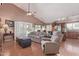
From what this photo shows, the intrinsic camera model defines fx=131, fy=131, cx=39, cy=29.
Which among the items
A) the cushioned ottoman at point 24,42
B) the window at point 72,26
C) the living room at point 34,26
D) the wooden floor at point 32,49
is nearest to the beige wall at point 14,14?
the living room at point 34,26

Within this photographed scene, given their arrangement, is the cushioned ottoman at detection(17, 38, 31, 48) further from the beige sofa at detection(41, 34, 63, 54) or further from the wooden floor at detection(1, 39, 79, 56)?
the beige sofa at detection(41, 34, 63, 54)

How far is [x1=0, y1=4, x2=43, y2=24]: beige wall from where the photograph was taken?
328 centimetres

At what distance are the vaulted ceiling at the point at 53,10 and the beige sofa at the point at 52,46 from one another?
53cm

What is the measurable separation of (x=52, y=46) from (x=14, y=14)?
1529 millimetres

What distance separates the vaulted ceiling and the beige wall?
107 mm

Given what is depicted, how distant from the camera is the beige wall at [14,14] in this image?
328cm

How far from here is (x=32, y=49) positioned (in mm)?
3703

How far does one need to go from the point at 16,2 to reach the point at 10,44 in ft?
3.52

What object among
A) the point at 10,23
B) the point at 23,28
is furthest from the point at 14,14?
the point at 23,28

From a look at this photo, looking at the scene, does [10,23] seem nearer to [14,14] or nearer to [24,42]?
[14,14]

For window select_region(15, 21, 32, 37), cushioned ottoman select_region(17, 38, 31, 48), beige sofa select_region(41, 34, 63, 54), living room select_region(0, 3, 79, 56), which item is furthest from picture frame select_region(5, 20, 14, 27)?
beige sofa select_region(41, 34, 63, 54)

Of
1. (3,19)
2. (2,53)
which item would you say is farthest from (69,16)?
(2,53)

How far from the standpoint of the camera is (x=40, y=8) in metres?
3.35

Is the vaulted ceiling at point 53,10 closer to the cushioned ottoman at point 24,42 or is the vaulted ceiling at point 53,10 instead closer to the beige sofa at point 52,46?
the beige sofa at point 52,46
